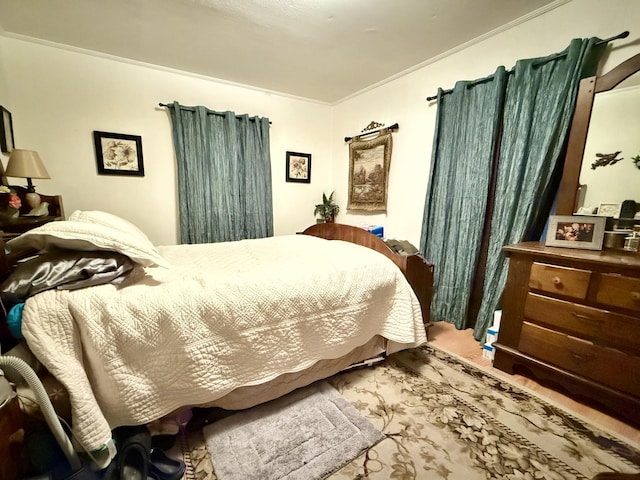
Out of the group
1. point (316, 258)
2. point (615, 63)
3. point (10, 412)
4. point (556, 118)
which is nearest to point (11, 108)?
point (10, 412)

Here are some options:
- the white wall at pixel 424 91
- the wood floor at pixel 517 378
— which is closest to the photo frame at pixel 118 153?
the white wall at pixel 424 91

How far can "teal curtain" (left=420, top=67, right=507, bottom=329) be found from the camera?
6.94ft

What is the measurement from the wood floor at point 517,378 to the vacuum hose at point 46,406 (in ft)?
7.07

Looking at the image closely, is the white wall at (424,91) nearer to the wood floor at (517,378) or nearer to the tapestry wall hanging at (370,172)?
the tapestry wall hanging at (370,172)

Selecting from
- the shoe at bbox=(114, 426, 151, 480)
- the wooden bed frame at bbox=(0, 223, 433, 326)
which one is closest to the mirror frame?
the wooden bed frame at bbox=(0, 223, 433, 326)

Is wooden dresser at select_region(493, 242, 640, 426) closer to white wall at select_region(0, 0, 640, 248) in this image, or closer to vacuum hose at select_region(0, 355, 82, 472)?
white wall at select_region(0, 0, 640, 248)

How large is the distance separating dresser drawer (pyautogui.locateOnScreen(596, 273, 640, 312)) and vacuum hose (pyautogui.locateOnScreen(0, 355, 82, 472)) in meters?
2.42

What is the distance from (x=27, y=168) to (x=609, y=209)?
3.93 meters

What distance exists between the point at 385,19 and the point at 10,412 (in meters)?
2.83

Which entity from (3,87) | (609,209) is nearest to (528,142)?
(609,209)

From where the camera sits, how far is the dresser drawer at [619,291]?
1247 mm

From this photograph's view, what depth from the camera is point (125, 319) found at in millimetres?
1007

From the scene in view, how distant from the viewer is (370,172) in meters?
3.25

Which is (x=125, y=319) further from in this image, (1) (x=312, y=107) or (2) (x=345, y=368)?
(1) (x=312, y=107)
